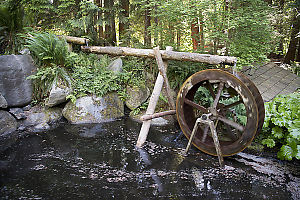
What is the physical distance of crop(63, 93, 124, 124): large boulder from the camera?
5.80 meters

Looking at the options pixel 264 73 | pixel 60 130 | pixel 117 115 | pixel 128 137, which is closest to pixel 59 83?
pixel 60 130

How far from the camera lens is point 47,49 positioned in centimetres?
563

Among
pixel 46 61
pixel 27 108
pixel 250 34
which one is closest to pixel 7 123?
pixel 27 108

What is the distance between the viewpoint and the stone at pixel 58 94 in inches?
218

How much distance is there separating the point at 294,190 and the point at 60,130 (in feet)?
16.9

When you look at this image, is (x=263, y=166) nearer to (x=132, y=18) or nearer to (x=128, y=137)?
(x=128, y=137)

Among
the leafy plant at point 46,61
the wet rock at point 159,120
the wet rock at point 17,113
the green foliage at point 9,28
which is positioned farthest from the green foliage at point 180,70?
the green foliage at point 9,28

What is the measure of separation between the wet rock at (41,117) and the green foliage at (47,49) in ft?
4.53

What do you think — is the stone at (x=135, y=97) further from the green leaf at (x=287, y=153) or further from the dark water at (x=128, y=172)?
the green leaf at (x=287, y=153)

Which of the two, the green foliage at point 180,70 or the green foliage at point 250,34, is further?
the green foliage at point 180,70

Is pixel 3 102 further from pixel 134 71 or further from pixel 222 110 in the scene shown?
pixel 222 110

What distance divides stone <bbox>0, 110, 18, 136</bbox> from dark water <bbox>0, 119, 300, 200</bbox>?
1.91 feet

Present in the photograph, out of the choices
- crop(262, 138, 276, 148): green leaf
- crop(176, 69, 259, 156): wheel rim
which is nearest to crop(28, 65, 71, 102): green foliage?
crop(176, 69, 259, 156): wheel rim

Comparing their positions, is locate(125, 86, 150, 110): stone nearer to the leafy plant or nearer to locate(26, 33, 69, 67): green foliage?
the leafy plant
